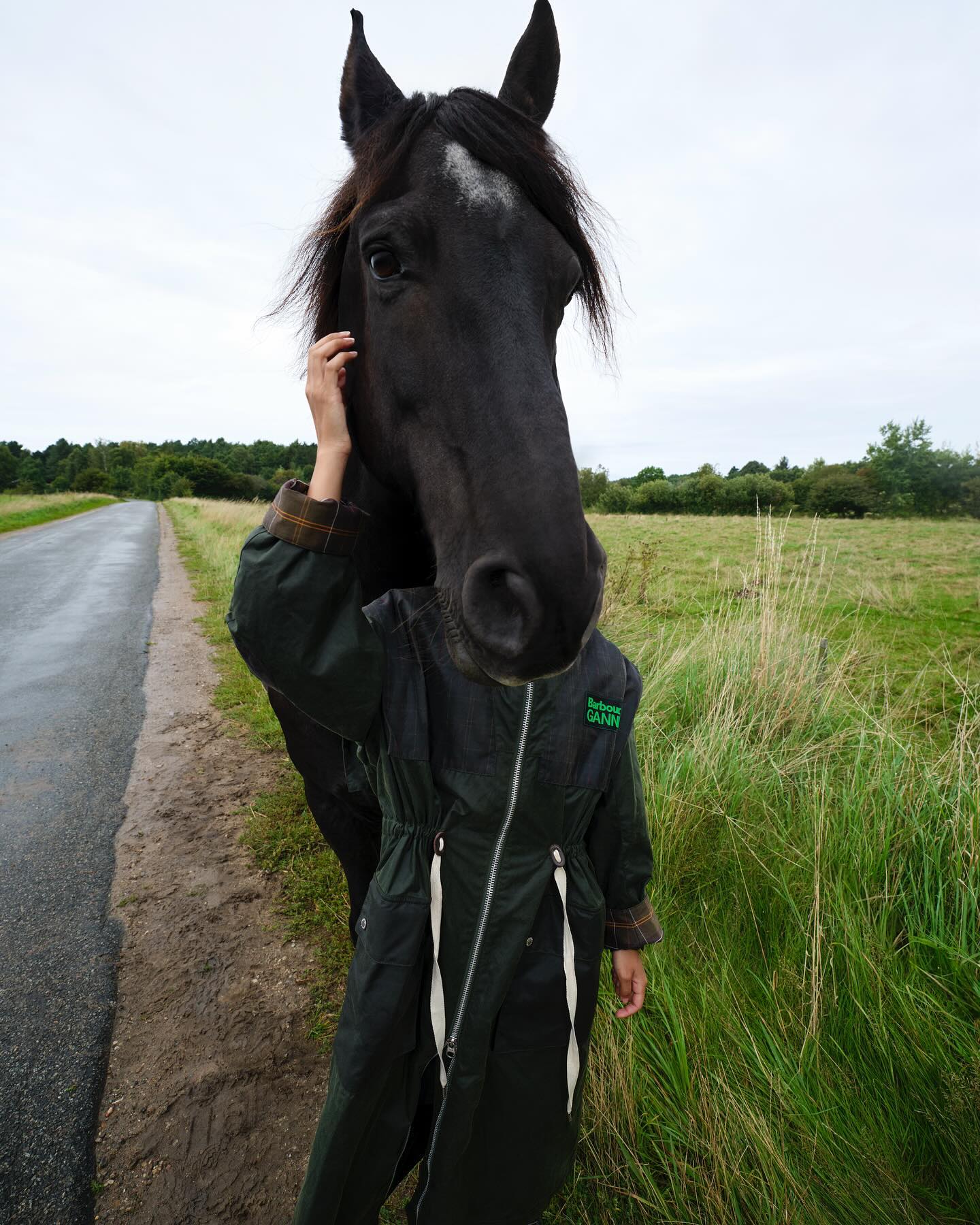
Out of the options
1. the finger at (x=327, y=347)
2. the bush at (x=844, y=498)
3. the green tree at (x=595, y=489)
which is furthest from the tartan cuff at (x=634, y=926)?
the bush at (x=844, y=498)

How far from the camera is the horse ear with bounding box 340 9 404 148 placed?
1.60 metres

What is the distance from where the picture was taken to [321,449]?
1.34 metres

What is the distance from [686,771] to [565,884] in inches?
76.0

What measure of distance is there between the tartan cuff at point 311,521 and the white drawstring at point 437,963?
2.29 feet

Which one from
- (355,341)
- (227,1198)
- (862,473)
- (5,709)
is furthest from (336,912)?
(862,473)

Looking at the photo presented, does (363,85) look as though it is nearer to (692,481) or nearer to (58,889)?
(58,889)

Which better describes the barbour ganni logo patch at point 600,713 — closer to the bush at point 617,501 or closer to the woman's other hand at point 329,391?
the woman's other hand at point 329,391

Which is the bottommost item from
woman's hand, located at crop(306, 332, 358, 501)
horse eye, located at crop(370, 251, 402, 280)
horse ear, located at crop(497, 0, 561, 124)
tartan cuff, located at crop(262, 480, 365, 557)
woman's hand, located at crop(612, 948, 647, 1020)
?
woman's hand, located at crop(612, 948, 647, 1020)

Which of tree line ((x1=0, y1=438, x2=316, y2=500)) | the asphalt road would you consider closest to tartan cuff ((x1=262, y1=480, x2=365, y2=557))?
the asphalt road

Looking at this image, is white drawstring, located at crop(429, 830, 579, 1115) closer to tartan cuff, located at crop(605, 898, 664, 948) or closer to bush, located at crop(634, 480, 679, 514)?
tartan cuff, located at crop(605, 898, 664, 948)

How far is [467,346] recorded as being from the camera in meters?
1.26

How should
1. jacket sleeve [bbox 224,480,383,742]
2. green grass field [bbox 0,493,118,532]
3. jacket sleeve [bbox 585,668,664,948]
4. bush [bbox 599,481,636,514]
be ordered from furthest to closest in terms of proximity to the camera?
1. bush [bbox 599,481,636,514]
2. green grass field [bbox 0,493,118,532]
3. jacket sleeve [bbox 585,668,664,948]
4. jacket sleeve [bbox 224,480,383,742]

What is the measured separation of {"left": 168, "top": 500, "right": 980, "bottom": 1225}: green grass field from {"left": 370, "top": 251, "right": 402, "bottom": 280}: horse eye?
2.33 metres

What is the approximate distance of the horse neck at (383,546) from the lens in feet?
5.69
